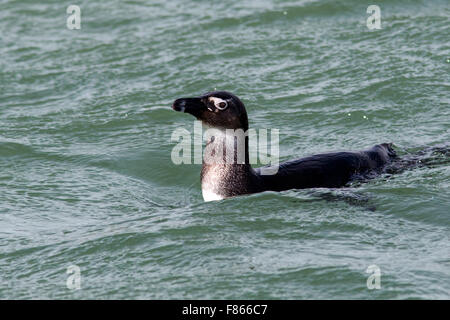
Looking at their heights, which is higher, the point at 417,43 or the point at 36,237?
the point at 417,43

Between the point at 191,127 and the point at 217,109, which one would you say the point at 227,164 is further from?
the point at 191,127

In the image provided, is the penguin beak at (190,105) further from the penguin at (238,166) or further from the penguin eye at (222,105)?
the penguin eye at (222,105)

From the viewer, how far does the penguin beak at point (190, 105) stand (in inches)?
345

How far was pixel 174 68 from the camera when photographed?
14.8 metres

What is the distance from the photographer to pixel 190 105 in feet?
29.0

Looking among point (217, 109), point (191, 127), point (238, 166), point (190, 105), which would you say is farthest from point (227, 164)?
point (191, 127)

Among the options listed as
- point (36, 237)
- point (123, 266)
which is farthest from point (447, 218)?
point (36, 237)

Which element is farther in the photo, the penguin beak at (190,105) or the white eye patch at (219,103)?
the white eye patch at (219,103)

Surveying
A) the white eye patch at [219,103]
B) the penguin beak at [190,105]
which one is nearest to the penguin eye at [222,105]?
the white eye patch at [219,103]

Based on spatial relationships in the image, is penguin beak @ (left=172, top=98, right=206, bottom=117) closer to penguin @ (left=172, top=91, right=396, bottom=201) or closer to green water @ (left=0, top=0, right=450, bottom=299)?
penguin @ (left=172, top=91, right=396, bottom=201)

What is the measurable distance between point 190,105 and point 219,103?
0.28 metres

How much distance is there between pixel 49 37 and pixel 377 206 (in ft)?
30.4
